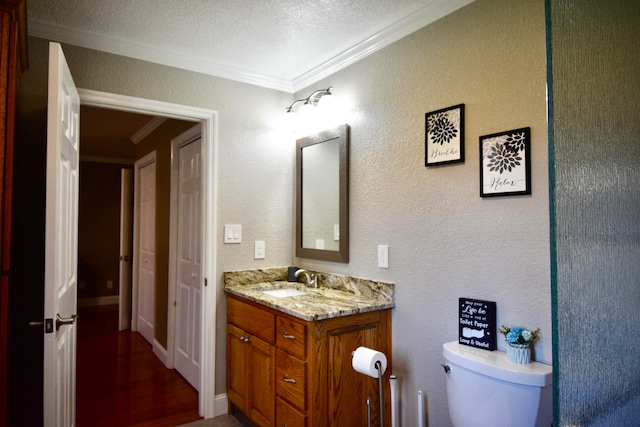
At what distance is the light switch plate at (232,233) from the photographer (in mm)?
2793

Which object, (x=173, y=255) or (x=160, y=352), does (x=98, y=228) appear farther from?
(x=173, y=255)

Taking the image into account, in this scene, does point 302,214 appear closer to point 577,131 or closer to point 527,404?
point 527,404

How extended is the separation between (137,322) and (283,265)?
9.18ft

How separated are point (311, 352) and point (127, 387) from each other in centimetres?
212

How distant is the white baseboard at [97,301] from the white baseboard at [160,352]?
9.59 ft

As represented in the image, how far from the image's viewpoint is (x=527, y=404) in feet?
4.67

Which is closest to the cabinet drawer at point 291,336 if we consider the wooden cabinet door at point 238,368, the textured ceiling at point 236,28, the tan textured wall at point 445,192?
the wooden cabinet door at point 238,368

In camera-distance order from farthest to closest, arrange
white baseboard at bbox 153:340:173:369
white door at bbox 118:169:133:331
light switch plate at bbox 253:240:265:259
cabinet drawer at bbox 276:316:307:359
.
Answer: white door at bbox 118:169:133:331, white baseboard at bbox 153:340:173:369, light switch plate at bbox 253:240:265:259, cabinet drawer at bbox 276:316:307:359

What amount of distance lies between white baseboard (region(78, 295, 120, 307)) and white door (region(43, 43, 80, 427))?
4817 millimetres

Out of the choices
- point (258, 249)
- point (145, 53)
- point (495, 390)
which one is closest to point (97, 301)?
point (258, 249)

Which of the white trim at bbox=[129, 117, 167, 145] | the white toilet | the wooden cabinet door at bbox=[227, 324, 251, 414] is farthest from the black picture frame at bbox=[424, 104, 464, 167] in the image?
the white trim at bbox=[129, 117, 167, 145]

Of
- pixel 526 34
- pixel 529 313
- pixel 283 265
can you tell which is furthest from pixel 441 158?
pixel 283 265

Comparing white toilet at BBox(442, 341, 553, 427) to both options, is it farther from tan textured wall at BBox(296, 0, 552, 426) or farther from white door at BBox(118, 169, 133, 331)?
white door at BBox(118, 169, 133, 331)

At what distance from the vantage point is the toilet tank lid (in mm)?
1419
